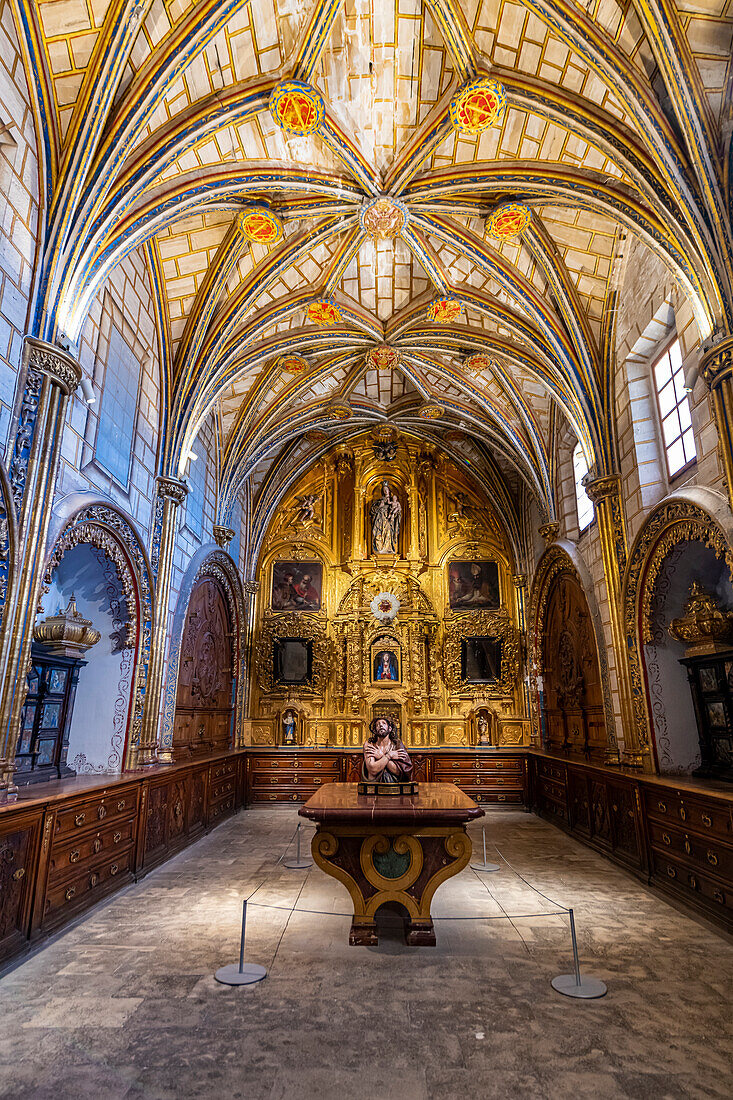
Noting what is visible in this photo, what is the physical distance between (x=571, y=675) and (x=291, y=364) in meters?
9.00

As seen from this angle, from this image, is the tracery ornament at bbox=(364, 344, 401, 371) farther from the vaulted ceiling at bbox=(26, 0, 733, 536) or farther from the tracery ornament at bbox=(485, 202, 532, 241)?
the tracery ornament at bbox=(485, 202, 532, 241)

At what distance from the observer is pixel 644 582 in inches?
352

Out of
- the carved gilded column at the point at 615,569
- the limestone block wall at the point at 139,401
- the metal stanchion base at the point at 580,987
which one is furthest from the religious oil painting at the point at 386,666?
the metal stanchion base at the point at 580,987

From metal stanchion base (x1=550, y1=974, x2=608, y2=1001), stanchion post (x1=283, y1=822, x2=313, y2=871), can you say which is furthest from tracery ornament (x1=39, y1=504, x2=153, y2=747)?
metal stanchion base (x1=550, y1=974, x2=608, y2=1001)

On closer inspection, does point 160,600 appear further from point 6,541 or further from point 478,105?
point 478,105

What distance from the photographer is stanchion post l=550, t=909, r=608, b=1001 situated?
14.9 ft

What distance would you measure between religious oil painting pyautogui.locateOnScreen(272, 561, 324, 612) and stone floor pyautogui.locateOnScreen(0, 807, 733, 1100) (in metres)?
9.70

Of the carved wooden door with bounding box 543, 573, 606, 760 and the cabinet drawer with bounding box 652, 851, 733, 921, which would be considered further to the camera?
the carved wooden door with bounding box 543, 573, 606, 760

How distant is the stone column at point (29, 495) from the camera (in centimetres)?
562

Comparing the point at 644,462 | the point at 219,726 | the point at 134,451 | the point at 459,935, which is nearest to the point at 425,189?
the point at 644,462

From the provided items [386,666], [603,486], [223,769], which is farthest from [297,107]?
[386,666]

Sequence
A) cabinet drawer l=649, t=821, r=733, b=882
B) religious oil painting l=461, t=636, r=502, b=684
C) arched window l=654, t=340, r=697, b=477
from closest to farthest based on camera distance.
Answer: cabinet drawer l=649, t=821, r=733, b=882 → arched window l=654, t=340, r=697, b=477 → religious oil painting l=461, t=636, r=502, b=684

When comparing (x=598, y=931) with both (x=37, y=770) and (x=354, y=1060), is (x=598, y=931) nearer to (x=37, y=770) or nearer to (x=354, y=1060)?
(x=354, y=1060)

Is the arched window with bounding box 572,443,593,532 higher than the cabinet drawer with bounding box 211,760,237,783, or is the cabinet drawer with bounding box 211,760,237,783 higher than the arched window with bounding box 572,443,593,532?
the arched window with bounding box 572,443,593,532
